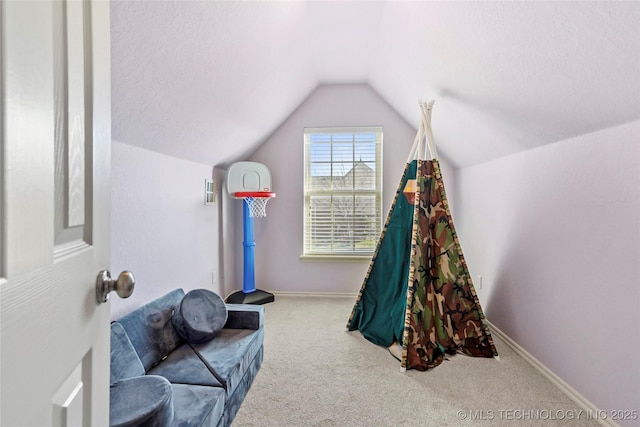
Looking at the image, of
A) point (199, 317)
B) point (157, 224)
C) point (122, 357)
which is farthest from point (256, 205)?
point (122, 357)

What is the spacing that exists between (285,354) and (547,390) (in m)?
1.79

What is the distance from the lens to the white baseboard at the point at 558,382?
1.86 meters

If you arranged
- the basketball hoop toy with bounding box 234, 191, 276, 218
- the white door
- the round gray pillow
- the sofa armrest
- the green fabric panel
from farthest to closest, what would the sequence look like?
the basketball hoop toy with bounding box 234, 191, 276, 218 < the green fabric panel < the sofa armrest < the round gray pillow < the white door

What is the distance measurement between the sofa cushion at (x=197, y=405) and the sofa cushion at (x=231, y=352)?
13 cm

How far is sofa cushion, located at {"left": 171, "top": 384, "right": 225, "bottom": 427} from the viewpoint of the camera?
1.44m

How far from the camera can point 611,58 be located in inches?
57.8

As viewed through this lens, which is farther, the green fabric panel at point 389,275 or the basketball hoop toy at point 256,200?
the basketball hoop toy at point 256,200

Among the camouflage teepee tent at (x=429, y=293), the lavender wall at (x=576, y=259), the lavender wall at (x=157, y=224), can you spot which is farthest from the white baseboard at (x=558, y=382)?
the lavender wall at (x=157, y=224)

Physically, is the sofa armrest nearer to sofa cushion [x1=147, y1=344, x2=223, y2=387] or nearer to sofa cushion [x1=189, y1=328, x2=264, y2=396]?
sofa cushion [x1=189, y1=328, x2=264, y2=396]

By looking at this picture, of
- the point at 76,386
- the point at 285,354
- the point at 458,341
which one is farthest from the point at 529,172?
the point at 76,386

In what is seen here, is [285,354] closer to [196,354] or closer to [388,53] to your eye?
[196,354]

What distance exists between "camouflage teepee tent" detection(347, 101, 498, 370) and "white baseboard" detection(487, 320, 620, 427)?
0.23 m

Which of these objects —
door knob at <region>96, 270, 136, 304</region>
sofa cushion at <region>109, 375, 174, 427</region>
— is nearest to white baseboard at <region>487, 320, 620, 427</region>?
sofa cushion at <region>109, 375, 174, 427</region>

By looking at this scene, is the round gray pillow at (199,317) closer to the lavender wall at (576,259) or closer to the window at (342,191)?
the window at (342,191)
